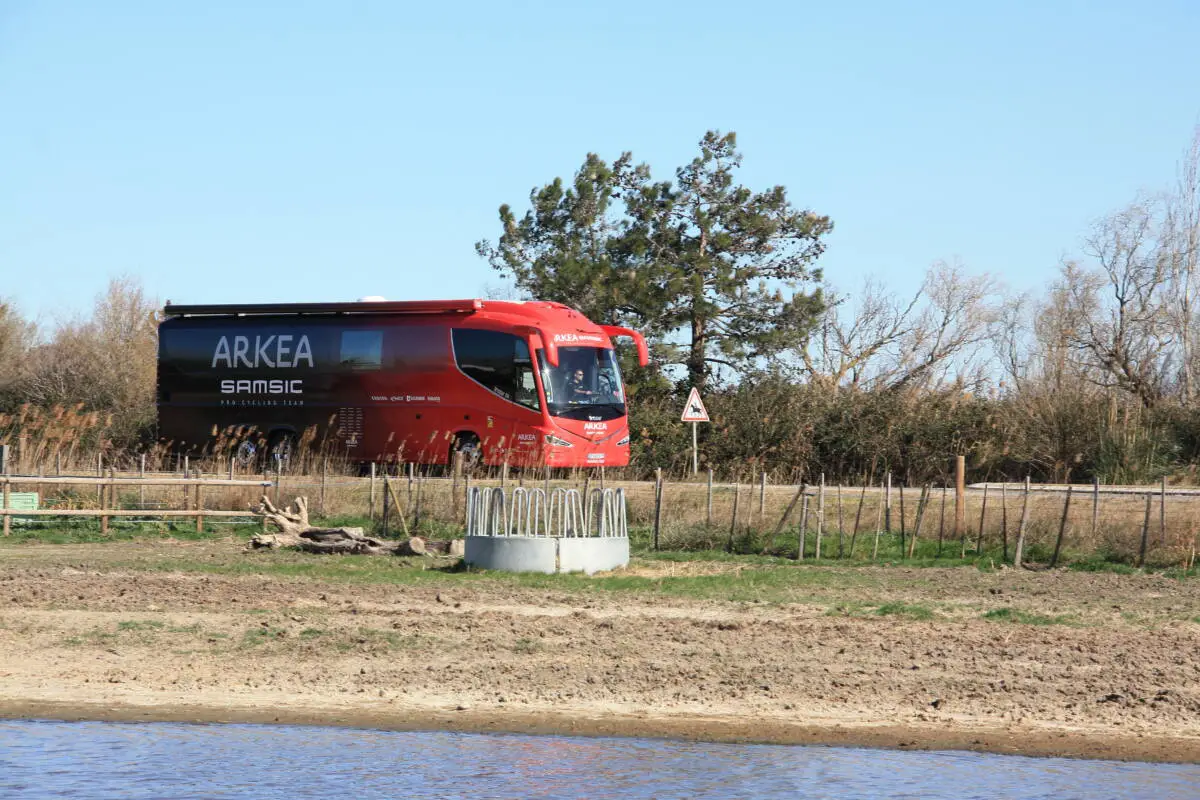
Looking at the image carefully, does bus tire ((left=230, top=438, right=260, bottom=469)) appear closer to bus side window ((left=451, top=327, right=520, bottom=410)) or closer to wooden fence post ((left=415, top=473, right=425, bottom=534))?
bus side window ((left=451, top=327, right=520, bottom=410))

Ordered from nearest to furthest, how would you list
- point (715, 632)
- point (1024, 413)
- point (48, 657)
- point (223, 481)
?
point (48, 657), point (715, 632), point (223, 481), point (1024, 413)

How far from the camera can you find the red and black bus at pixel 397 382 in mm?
29641

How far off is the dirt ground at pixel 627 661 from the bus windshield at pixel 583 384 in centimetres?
1213

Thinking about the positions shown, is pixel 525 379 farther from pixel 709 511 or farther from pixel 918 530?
pixel 918 530

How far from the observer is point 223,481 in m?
24.8

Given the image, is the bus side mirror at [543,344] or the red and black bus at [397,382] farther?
the red and black bus at [397,382]

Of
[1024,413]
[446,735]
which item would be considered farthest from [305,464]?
[446,735]

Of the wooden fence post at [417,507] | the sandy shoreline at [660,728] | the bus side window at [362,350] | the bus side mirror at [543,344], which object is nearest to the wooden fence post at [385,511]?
the wooden fence post at [417,507]

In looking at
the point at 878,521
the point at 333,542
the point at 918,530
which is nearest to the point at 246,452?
Answer: the point at 333,542

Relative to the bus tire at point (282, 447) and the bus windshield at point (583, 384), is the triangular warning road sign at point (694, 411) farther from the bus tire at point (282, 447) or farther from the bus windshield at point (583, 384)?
the bus tire at point (282, 447)

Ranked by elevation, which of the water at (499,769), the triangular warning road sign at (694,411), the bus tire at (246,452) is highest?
the triangular warning road sign at (694,411)

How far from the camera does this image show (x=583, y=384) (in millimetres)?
30281

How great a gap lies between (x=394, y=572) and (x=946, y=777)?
1019cm

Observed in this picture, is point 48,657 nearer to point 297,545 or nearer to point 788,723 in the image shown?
point 788,723
